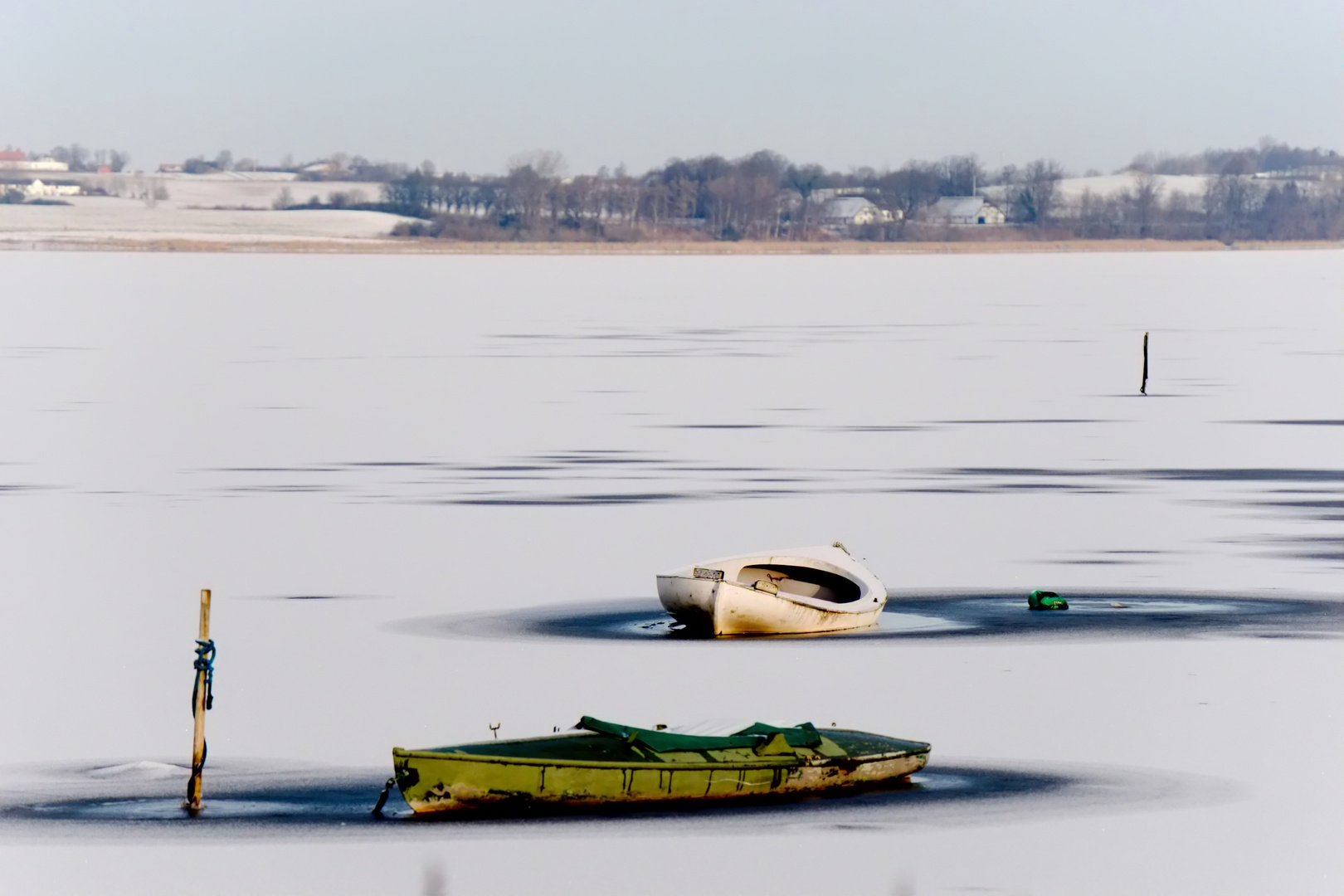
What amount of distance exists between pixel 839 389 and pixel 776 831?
5000 centimetres

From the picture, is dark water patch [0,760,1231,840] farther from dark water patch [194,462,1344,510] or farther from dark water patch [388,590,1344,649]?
dark water patch [194,462,1344,510]

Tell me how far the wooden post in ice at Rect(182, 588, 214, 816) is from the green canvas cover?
11.1 feet

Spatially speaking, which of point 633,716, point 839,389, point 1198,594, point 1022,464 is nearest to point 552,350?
point 839,389

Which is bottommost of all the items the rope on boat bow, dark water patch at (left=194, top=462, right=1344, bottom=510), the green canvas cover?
dark water patch at (left=194, top=462, right=1344, bottom=510)

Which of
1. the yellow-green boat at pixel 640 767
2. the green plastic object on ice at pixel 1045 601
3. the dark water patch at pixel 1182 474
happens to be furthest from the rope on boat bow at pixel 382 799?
the dark water patch at pixel 1182 474

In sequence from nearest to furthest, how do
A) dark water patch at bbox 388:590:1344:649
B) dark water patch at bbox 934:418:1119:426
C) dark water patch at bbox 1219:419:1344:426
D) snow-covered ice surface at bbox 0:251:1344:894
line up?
1. snow-covered ice surface at bbox 0:251:1344:894
2. dark water patch at bbox 388:590:1344:649
3. dark water patch at bbox 1219:419:1344:426
4. dark water patch at bbox 934:418:1119:426

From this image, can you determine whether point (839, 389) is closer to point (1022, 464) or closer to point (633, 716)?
point (1022, 464)

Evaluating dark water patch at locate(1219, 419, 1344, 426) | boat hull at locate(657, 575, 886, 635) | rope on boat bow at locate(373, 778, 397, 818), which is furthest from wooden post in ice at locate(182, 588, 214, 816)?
dark water patch at locate(1219, 419, 1344, 426)

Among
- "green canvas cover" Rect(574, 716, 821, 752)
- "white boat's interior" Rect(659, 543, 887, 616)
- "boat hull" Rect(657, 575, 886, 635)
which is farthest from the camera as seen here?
"white boat's interior" Rect(659, 543, 887, 616)

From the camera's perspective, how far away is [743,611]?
92.7ft

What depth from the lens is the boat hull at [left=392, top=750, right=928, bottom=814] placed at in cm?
1878

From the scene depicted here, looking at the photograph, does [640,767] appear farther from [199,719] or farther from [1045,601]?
[1045,601]

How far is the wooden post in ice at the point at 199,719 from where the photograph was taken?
63.5 feet

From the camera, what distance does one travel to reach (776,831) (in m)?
18.5
